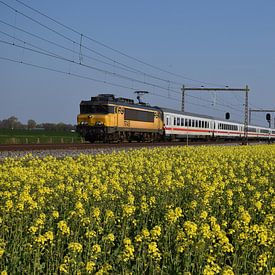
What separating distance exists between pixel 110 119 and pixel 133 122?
4607 mm

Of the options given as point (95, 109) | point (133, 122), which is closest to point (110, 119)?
point (95, 109)

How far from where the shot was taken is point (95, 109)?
111ft

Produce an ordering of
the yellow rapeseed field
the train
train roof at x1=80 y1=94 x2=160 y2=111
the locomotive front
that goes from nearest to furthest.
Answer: the yellow rapeseed field → the locomotive front → the train → train roof at x1=80 y1=94 x2=160 y2=111

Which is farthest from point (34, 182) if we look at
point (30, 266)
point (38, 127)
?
point (38, 127)

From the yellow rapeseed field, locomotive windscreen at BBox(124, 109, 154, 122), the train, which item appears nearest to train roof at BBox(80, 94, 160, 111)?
the train

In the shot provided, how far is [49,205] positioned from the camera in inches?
338

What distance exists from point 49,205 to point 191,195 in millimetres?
3050

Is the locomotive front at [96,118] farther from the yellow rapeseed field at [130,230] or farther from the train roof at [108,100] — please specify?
the yellow rapeseed field at [130,230]

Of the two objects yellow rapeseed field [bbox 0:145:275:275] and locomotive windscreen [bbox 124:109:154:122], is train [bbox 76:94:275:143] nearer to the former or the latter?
locomotive windscreen [bbox 124:109:154:122]

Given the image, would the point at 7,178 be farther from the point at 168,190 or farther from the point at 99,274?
the point at 99,274

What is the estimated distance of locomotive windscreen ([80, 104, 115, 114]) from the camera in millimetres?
33541

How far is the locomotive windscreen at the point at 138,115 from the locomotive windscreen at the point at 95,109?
288cm

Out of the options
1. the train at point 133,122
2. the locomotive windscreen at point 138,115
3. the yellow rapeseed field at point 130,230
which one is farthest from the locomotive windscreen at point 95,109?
the yellow rapeseed field at point 130,230

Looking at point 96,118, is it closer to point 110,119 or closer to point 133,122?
point 110,119
